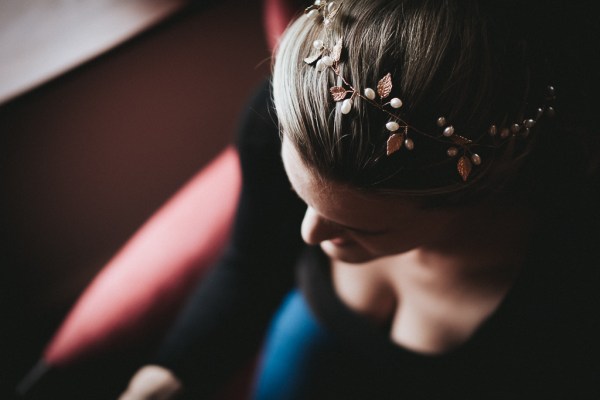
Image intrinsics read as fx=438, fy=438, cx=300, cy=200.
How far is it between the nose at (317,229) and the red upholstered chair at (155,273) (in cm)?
33

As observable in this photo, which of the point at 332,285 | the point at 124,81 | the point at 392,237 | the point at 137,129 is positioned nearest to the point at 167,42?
the point at 124,81

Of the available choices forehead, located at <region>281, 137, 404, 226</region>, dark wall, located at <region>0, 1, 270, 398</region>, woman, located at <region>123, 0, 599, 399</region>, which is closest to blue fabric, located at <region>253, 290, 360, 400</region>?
woman, located at <region>123, 0, 599, 399</region>

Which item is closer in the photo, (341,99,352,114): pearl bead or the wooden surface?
(341,99,352,114): pearl bead

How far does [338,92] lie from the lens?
1.18ft

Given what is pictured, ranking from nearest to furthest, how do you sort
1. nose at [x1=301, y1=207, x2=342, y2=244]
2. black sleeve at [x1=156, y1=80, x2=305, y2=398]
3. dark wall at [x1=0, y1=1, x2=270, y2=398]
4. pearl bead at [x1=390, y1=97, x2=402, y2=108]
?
1. pearl bead at [x1=390, y1=97, x2=402, y2=108]
2. nose at [x1=301, y1=207, x2=342, y2=244]
3. black sleeve at [x1=156, y1=80, x2=305, y2=398]
4. dark wall at [x1=0, y1=1, x2=270, y2=398]

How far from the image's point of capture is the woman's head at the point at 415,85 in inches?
13.8

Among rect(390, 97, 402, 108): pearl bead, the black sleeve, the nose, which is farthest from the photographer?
the black sleeve

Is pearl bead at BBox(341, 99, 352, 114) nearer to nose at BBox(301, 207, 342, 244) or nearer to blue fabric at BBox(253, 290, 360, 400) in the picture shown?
nose at BBox(301, 207, 342, 244)

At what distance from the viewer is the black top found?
0.58 m

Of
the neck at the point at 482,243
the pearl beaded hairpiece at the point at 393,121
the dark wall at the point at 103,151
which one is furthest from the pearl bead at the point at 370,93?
the dark wall at the point at 103,151

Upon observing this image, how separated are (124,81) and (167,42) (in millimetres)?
162

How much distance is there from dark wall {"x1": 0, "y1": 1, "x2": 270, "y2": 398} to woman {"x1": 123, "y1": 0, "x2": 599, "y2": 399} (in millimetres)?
688

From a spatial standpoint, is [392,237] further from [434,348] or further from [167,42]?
[167,42]

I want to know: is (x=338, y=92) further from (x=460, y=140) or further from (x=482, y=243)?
(x=482, y=243)
